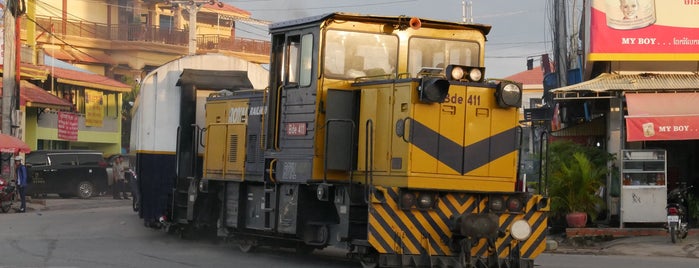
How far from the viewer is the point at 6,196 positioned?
30.3 meters

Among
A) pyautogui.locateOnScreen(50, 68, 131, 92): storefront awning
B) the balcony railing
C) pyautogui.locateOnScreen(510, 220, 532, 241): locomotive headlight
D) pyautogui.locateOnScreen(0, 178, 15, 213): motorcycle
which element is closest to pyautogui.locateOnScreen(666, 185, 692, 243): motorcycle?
pyautogui.locateOnScreen(510, 220, 532, 241): locomotive headlight

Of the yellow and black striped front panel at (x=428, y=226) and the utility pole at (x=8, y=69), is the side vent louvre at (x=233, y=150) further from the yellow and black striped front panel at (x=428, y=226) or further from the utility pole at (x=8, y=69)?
the utility pole at (x=8, y=69)

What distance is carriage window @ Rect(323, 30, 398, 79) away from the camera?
1449 centimetres

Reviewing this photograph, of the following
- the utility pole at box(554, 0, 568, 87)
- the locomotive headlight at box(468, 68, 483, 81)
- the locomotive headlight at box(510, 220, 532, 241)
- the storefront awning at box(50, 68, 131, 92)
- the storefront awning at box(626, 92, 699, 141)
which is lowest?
the locomotive headlight at box(510, 220, 532, 241)

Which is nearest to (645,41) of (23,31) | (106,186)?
(106,186)

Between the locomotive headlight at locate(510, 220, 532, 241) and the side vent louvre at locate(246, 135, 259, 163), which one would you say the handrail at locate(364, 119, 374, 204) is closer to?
the locomotive headlight at locate(510, 220, 532, 241)

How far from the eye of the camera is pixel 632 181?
70.5 ft

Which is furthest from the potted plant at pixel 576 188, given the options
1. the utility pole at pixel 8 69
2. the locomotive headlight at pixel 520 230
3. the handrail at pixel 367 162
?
the utility pole at pixel 8 69

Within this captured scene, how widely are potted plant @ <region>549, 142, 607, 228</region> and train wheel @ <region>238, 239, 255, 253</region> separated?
7036 mm

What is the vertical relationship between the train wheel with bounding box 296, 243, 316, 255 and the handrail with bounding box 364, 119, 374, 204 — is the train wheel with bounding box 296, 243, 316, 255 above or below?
below

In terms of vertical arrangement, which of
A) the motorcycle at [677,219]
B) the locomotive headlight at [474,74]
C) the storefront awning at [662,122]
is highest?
the locomotive headlight at [474,74]

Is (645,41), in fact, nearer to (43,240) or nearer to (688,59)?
(688,59)

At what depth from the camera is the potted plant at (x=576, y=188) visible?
21.6 meters

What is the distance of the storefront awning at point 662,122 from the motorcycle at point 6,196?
18118mm
